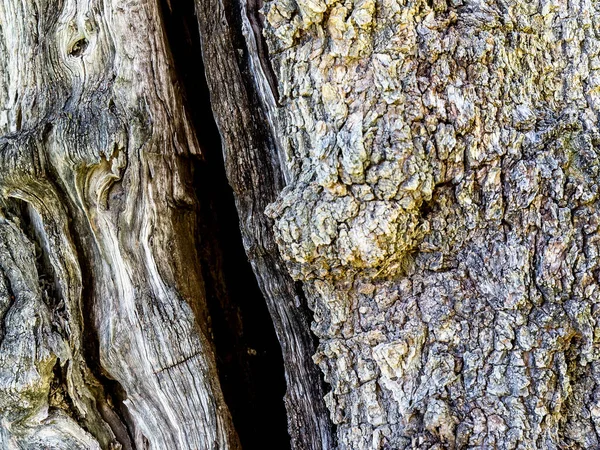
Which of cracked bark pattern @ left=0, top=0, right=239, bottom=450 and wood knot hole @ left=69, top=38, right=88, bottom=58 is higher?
wood knot hole @ left=69, top=38, right=88, bottom=58

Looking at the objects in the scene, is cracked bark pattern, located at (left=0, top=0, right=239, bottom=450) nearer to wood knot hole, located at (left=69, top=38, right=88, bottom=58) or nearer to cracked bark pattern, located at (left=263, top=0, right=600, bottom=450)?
wood knot hole, located at (left=69, top=38, right=88, bottom=58)

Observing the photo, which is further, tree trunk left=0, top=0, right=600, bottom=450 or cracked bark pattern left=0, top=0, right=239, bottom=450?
cracked bark pattern left=0, top=0, right=239, bottom=450

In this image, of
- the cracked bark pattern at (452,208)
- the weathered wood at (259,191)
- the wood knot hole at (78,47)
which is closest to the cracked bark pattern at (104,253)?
the wood knot hole at (78,47)

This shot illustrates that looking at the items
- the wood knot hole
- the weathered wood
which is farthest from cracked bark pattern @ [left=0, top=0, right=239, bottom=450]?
the weathered wood

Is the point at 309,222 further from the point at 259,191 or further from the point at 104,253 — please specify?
the point at 104,253

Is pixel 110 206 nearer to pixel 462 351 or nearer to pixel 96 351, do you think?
pixel 96 351

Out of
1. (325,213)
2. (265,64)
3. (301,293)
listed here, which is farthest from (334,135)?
(301,293)

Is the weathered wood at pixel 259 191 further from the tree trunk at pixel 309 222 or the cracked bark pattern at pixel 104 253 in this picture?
the cracked bark pattern at pixel 104 253
